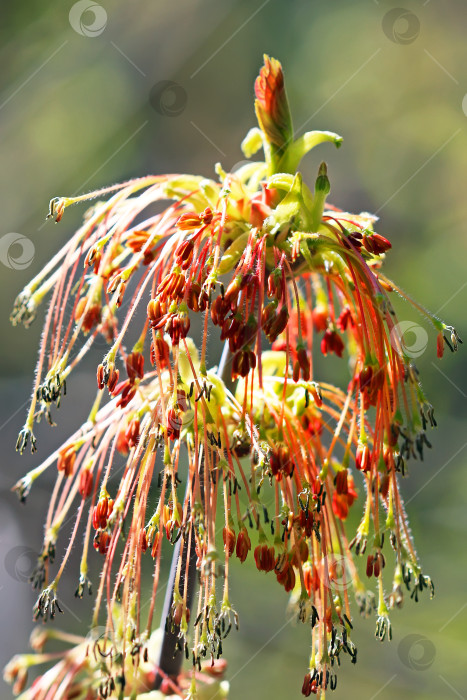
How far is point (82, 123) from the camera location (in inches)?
142

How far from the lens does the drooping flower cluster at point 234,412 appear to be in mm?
1172

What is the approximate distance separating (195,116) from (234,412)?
2.83 m

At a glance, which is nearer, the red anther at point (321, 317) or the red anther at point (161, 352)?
the red anther at point (161, 352)

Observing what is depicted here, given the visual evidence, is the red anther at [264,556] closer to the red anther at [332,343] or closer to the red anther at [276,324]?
the red anther at [276,324]

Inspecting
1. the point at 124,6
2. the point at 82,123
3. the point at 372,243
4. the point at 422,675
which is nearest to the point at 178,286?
the point at 372,243

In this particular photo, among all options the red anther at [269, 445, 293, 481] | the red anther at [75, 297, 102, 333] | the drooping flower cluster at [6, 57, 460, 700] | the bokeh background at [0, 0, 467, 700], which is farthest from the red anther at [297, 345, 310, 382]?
the bokeh background at [0, 0, 467, 700]

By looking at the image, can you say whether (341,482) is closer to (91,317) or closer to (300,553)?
(300,553)

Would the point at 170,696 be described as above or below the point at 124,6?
below

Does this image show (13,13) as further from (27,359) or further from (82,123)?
(27,359)

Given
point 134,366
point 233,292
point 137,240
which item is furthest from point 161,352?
point 137,240

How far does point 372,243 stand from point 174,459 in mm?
459

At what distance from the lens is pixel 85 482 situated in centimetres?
137

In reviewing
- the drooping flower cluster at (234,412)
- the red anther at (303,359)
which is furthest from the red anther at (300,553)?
the red anther at (303,359)

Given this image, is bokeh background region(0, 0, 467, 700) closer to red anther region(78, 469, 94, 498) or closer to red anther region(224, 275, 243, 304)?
red anther region(78, 469, 94, 498)
